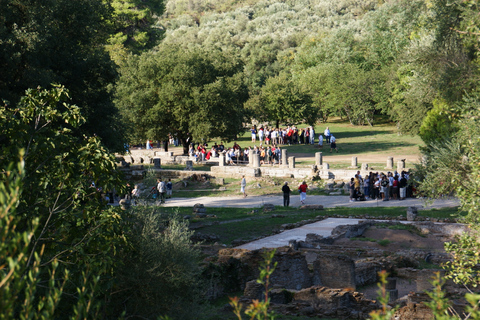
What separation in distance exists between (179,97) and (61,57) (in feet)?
78.1

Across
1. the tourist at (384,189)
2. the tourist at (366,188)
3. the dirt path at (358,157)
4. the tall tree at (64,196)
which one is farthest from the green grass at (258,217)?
the dirt path at (358,157)

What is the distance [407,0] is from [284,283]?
33.8 metres

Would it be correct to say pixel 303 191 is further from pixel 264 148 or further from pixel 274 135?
pixel 274 135

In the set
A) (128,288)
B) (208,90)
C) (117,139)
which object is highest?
(208,90)

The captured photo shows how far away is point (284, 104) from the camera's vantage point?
52719mm

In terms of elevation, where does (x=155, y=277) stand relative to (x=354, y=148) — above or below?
below

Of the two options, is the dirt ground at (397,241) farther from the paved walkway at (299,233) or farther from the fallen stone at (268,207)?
the fallen stone at (268,207)

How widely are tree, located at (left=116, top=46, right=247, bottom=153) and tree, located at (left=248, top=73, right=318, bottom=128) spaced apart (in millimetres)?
10296

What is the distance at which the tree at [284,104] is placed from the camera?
172 ft

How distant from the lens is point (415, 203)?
24891mm

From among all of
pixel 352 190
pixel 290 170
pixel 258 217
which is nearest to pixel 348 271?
pixel 258 217

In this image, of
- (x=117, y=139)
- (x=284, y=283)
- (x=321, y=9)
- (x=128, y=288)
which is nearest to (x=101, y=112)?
(x=117, y=139)

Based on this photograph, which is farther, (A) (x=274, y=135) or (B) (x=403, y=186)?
(A) (x=274, y=135)

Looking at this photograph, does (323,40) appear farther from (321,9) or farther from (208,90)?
(321,9)
